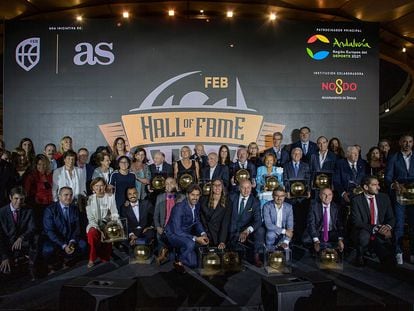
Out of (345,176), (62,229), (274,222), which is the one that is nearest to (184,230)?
(274,222)

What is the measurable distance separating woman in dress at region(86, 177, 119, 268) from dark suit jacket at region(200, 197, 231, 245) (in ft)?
3.82

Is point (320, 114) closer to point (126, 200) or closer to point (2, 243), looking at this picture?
point (126, 200)

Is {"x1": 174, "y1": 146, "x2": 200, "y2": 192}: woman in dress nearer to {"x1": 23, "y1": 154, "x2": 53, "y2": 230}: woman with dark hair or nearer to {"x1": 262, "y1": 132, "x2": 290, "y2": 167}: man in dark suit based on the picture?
{"x1": 262, "y1": 132, "x2": 290, "y2": 167}: man in dark suit

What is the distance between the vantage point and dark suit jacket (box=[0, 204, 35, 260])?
512 cm

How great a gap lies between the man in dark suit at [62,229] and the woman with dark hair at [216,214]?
161 centimetres

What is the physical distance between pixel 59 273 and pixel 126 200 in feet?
4.50

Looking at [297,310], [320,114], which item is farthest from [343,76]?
[297,310]

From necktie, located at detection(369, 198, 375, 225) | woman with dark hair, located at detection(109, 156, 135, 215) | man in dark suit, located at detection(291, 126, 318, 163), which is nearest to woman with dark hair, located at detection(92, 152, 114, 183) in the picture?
woman with dark hair, located at detection(109, 156, 135, 215)

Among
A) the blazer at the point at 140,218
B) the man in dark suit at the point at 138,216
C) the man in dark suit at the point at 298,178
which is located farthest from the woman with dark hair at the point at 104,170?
the man in dark suit at the point at 298,178

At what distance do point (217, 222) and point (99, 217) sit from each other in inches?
61.4

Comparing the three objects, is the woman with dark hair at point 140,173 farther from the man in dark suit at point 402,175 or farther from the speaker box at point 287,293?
the man in dark suit at point 402,175

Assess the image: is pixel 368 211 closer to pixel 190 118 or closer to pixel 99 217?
pixel 99 217

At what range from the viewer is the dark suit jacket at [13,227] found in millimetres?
5117

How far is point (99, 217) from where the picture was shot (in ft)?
18.1
